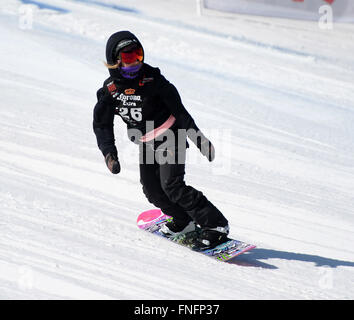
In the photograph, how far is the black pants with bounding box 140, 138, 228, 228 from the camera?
4672 mm

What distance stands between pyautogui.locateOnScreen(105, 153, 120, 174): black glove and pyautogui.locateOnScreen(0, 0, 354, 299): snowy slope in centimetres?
63

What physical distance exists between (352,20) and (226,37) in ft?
12.9

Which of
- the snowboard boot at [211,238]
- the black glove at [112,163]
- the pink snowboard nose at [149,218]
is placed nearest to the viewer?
the black glove at [112,163]

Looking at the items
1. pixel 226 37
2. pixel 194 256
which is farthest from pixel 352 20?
pixel 194 256

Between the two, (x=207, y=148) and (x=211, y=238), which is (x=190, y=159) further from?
(x=207, y=148)

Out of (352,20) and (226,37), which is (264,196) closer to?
(226,37)

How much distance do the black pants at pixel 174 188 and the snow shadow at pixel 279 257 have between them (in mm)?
403

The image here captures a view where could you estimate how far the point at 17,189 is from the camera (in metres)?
5.82

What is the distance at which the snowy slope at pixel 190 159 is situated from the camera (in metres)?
4.42

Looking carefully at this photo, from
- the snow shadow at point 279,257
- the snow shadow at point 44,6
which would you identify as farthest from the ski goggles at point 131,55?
the snow shadow at point 44,6

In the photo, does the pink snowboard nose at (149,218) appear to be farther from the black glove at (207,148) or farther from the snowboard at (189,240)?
the black glove at (207,148)

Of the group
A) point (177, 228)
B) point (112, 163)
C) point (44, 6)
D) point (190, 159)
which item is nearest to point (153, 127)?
point (112, 163)

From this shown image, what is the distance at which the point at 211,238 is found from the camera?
488cm

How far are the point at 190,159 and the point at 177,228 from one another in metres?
2.78
